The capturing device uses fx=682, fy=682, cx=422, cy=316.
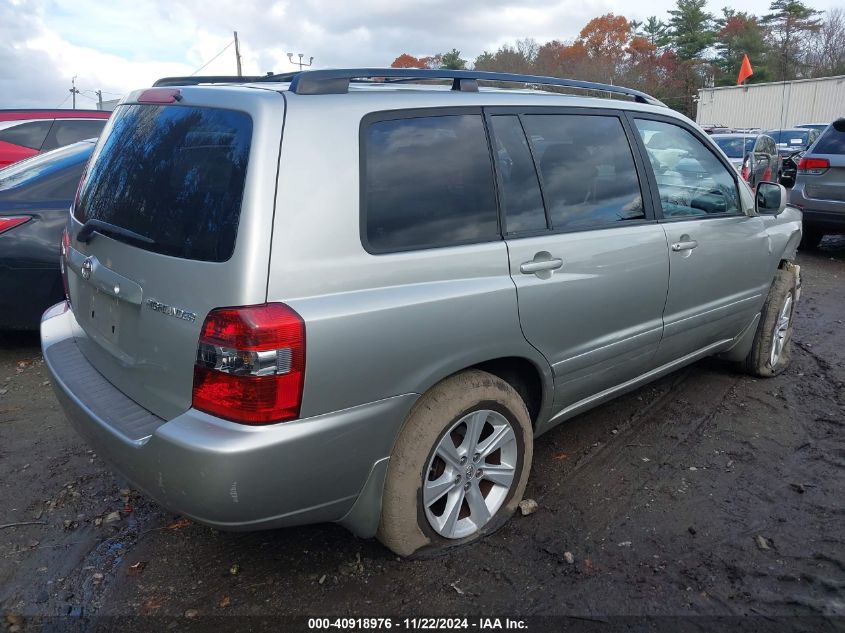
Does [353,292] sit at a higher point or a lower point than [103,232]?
lower

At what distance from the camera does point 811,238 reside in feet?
31.3

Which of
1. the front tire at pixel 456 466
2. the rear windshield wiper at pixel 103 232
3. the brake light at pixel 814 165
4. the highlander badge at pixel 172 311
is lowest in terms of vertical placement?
the front tire at pixel 456 466

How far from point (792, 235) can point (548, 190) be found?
2515mm

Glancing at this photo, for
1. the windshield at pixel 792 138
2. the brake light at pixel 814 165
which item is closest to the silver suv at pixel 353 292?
the brake light at pixel 814 165

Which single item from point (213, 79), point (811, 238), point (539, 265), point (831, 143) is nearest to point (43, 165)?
point (213, 79)

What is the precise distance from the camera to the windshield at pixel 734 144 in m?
15.5

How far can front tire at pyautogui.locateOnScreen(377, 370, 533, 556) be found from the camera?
8.15 ft

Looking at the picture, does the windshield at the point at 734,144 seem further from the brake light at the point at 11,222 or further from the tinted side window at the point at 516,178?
the brake light at the point at 11,222

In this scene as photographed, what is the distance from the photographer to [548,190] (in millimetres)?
2961

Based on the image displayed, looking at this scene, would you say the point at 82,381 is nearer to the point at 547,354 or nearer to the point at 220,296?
the point at 220,296

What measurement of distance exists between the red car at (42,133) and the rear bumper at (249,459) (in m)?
7.15

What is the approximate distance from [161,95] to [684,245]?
2572 millimetres

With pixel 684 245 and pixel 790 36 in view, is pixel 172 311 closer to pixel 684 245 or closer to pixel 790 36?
pixel 684 245

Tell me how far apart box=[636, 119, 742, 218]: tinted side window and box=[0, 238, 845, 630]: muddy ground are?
4.14 ft
